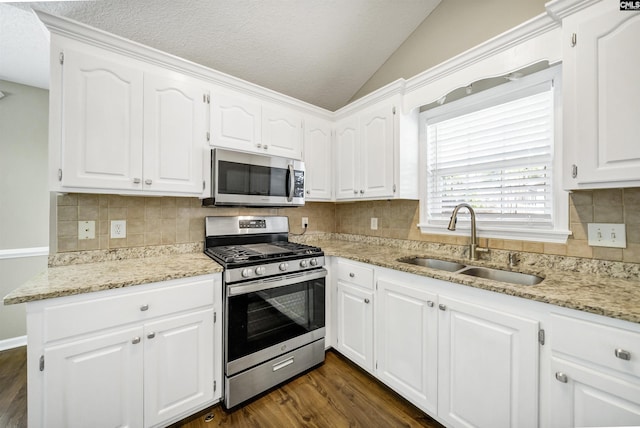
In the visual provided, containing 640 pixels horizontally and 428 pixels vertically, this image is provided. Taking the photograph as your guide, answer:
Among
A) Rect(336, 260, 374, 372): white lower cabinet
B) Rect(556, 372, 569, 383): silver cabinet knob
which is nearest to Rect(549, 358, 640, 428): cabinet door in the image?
Rect(556, 372, 569, 383): silver cabinet knob

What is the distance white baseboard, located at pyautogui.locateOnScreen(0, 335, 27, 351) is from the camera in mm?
2230

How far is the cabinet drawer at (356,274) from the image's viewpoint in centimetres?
183

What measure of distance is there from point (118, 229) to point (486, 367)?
94.1 inches

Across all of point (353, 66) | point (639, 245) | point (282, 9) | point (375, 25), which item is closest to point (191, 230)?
point (282, 9)

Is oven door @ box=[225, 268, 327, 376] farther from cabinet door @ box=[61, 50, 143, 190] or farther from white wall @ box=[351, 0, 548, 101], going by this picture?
white wall @ box=[351, 0, 548, 101]

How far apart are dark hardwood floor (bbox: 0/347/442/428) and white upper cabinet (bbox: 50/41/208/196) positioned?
1.46 m

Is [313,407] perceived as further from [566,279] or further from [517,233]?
[517,233]

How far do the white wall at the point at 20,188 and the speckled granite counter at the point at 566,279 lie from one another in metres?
2.92

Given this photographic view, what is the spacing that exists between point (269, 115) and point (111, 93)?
3.49ft

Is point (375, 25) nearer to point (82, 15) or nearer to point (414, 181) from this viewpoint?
point (414, 181)

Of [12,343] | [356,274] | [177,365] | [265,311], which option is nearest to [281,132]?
[356,274]

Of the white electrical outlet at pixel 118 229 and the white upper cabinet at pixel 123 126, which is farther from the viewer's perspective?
the white electrical outlet at pixel 118 229

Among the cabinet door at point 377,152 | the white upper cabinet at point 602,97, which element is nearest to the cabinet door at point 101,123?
the cabinet door at point 377,152

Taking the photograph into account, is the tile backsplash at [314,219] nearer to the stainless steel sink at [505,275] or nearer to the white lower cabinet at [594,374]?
the stainless steel sink at [505,275]
